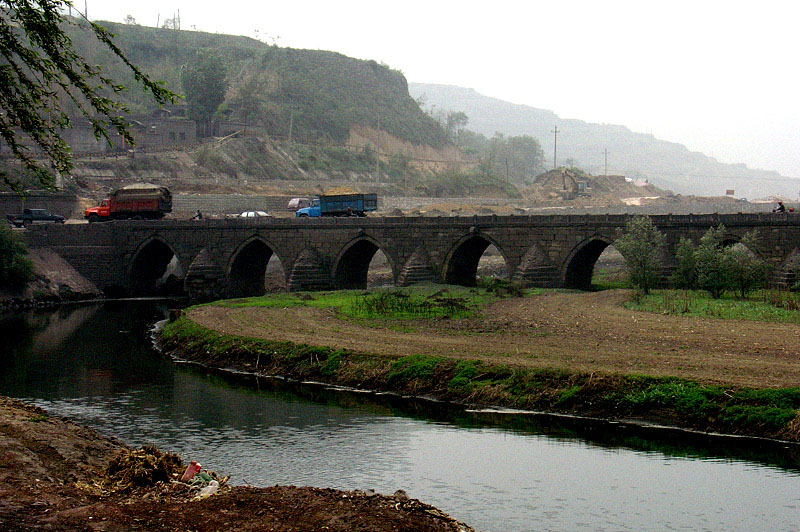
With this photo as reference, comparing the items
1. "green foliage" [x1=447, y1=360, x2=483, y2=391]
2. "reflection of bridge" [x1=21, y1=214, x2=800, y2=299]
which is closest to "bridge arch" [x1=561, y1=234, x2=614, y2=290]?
"reflection of bridge" [x1=21, y1=214, x2=800, y2=299]

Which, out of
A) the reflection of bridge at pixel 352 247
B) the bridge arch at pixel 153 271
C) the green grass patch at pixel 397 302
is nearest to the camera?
the green grass patch at pixel 397 302

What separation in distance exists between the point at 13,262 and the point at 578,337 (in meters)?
43.2

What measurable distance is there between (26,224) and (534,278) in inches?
1751

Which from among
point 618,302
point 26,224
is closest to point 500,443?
point 618,302

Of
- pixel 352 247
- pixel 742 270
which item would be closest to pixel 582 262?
pixel 742 270

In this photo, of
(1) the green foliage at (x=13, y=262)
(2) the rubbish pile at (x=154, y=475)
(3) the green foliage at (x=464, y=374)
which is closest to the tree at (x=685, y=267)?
(3) the green foliage at (x=464, y=374)

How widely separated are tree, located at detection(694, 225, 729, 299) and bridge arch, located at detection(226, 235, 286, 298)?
31.7 metres

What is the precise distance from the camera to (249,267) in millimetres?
69562

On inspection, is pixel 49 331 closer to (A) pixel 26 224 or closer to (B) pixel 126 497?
(A) pixel 26 224

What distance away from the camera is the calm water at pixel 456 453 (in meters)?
19.3

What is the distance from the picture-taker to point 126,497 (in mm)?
17328

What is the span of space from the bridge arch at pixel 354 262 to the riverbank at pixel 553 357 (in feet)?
48.8

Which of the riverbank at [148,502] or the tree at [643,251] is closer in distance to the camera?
the riverbank at [148,502]

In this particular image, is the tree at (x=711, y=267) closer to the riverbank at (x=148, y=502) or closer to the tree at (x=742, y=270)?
the tree at (x=742, y=270)
